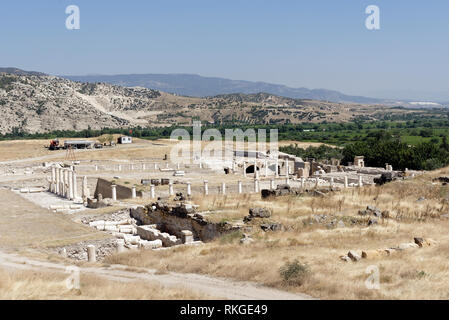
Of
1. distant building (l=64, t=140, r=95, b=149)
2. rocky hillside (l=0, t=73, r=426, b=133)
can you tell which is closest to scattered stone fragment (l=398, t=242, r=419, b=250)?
distant building (l=64, t=140, r=95, b=149)

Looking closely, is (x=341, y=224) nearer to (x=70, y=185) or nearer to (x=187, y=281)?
(x=187, y=281)

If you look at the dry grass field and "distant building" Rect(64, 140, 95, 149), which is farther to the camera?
"distant building" Rect(64, 140, 95, 149)

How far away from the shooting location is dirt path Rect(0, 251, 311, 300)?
373 inches

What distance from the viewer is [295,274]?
10109 mm

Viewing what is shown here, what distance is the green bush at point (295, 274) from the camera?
9.96m

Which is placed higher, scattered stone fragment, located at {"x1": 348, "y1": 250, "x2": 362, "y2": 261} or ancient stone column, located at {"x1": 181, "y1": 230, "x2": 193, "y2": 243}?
scattered stone fragment, located at {"x1": 348, "y1": 250, "x2": 362, "y2": 261}

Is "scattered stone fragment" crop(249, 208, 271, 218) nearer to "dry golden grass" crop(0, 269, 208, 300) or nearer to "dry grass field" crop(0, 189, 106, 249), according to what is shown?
"dry grass field" crop(0, 189, 106, 249)

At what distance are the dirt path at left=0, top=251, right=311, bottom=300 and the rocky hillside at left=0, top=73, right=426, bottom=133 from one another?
350 feet

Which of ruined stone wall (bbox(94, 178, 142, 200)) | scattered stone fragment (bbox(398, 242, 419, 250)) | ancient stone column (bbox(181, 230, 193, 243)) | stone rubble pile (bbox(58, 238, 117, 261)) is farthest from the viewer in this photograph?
ruined stone wall (bbox(94, 178, 142, 200))

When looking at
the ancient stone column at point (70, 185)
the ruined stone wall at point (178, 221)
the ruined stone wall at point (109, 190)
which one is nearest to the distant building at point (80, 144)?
the ruined stone wall at point (109, 190)

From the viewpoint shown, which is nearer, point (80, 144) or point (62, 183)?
point (62, 183)

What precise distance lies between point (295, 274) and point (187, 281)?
227 centimetres

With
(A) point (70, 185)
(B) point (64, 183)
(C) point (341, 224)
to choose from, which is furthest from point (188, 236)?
(B) point (64, 183)
